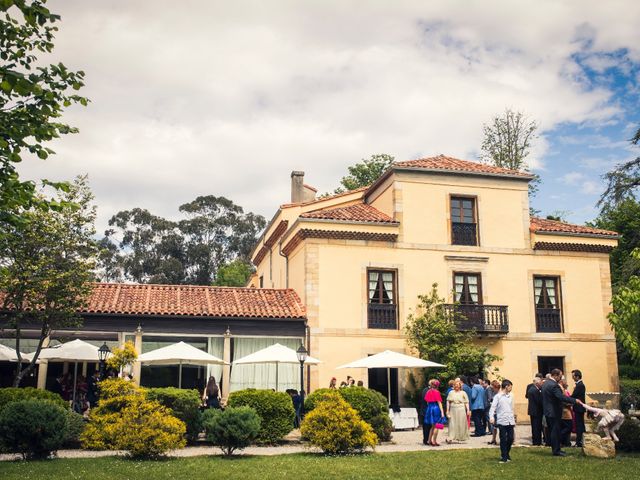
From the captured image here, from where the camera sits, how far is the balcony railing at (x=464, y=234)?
A: 85.0ft

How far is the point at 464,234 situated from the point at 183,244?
38.8m

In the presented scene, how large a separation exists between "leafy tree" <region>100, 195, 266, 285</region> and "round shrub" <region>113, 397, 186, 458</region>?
146 feet

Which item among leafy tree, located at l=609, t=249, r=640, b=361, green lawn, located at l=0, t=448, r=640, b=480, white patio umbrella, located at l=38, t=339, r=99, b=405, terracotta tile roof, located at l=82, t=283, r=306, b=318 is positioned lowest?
green lawn, located at l=0, t=448, r=640, b=480

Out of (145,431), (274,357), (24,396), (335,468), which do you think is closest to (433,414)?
(335,468)

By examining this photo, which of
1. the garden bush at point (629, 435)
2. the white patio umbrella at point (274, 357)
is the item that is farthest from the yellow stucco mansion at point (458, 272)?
the garden bush at point (629, 435)

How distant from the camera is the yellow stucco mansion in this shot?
79.2 ft

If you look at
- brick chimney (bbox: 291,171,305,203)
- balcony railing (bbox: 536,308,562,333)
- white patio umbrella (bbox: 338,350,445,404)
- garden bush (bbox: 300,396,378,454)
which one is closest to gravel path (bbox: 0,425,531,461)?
garden bush (bbox: 300,396,378,454)

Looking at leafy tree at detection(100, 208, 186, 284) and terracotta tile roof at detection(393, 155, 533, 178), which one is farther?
leafy tree at detection(100, 208, 186, 284)

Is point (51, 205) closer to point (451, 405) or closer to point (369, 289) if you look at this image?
point (451, 405)

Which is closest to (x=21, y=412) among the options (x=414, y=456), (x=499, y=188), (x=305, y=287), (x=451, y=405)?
(x=414, y=456)

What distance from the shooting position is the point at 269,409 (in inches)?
645

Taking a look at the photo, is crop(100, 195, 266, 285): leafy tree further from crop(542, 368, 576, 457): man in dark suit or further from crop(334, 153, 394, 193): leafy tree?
crop(542, 368, 576, 457): man in dark suit

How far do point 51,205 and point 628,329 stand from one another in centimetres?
1487

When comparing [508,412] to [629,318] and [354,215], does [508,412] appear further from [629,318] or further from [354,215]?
[354,215]
